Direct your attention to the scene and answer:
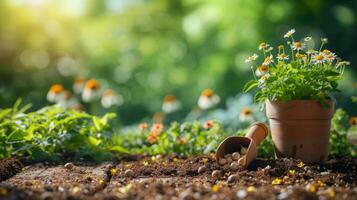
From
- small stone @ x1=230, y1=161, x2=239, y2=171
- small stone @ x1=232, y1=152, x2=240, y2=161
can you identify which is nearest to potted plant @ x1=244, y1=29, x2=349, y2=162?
small stone @ x1=232, y1=152, x2=240, y2=161

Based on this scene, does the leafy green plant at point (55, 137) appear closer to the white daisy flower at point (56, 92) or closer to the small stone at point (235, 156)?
the small stone at point (235, 156)

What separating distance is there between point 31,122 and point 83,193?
1586 millimetres

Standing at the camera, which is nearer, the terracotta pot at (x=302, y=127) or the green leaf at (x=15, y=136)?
the terracotta pot at (x=302, y=127)

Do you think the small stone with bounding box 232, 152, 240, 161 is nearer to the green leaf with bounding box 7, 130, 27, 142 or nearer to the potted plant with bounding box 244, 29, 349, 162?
the potted plant with bounding box 244, 29, 349, 162

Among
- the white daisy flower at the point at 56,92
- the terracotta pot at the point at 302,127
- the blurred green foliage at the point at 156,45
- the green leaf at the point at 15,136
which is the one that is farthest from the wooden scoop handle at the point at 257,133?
the blurred green foliage at the point at 156,45

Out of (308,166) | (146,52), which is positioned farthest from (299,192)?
(146,52)

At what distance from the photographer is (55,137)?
3475 millimetres

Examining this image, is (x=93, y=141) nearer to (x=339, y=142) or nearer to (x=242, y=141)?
(x=242, y=141)

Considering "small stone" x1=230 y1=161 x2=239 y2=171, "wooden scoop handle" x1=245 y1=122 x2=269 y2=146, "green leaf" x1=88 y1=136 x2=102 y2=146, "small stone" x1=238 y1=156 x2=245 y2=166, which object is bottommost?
"small stone" x1=230 y1=161 x2=239 y2=171

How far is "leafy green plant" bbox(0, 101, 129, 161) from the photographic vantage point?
3422 mm

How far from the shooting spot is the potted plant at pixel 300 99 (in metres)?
3.00

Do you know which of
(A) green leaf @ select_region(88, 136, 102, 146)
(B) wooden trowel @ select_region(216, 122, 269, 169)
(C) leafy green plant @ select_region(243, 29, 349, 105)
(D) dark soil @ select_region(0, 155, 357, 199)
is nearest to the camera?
(D) dark soil @ select_region(0, 155, 357, 199)

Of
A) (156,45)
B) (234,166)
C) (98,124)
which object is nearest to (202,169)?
(234,166)

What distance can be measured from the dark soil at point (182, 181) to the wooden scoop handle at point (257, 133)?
6.1 inches
